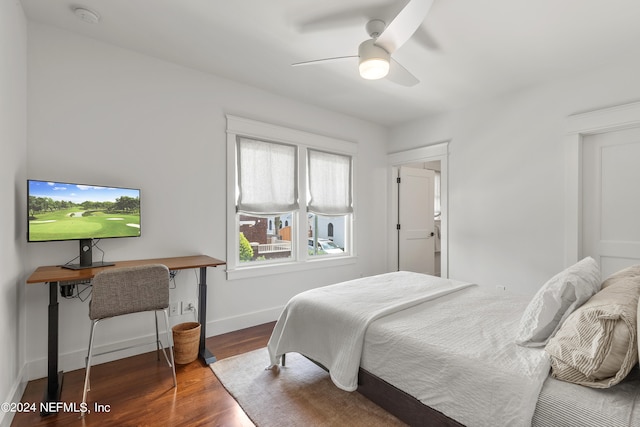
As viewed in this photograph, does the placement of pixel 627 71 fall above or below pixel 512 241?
above

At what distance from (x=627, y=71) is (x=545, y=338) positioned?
2.79 metres

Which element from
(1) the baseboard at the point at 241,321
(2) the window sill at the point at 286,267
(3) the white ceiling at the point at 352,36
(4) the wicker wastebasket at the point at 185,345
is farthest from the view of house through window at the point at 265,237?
(3) the white ceiling at the point at 352,36

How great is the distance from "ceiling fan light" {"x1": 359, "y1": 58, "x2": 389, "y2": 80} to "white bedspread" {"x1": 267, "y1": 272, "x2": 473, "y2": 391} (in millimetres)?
1562

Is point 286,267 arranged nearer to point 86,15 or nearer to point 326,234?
point 326,234

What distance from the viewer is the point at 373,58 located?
2.00 metres

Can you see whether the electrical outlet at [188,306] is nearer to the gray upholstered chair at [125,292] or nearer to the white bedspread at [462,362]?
the gray upholstered chair at [125,292]

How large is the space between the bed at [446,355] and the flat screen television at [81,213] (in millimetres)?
1512

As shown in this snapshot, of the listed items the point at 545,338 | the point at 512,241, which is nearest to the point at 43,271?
the point at 545,338

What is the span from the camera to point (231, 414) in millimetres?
1884

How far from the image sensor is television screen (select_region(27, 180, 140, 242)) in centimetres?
206

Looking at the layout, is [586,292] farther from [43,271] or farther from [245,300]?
[43,271]

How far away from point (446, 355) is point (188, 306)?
242cm

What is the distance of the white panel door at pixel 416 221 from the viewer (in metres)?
4.76

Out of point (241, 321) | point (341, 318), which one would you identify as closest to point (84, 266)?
point (241, 321)
